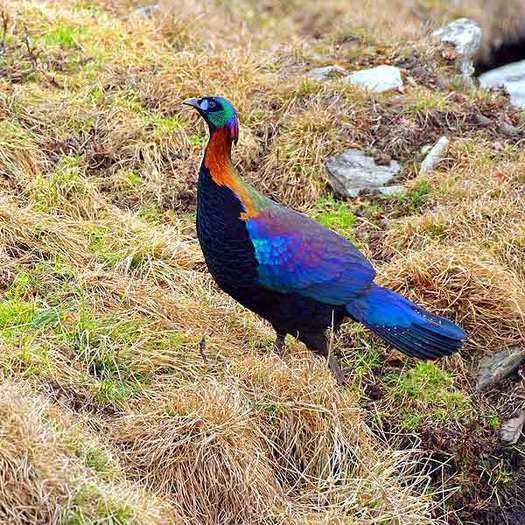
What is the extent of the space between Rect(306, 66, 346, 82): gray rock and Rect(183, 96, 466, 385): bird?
308cm

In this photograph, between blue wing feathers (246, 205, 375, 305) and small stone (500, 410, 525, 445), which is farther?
small stone (500, 410, 525, 445)

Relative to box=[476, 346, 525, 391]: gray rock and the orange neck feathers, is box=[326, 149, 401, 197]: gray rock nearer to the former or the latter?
box=[476, 346, 525, 391]: gray rock

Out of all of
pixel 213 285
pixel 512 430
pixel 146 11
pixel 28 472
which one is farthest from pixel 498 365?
pixel 146 11

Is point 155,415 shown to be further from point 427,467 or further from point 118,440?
point 427,467

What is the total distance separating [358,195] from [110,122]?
1.59 metres

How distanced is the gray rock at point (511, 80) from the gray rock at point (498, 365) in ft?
9.55

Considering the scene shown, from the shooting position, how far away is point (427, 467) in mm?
4652

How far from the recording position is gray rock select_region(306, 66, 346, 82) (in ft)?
24.7

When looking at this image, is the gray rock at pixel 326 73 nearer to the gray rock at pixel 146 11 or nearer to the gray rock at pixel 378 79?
the gray rock at pixel 378 79

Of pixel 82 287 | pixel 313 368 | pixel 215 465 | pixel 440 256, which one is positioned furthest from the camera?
pixel 440 256

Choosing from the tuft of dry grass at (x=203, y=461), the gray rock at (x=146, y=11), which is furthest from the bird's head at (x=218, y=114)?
the gray rock at (x=146, y=11)

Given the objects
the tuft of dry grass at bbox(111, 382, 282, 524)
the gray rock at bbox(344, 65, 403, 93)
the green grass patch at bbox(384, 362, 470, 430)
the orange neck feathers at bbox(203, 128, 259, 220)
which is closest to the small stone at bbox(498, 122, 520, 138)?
the gray rock at bbox(344, 65, 403, 93)

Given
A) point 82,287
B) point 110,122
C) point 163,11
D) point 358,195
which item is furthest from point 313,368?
point 163,11

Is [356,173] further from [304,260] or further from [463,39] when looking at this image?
[463,39]
